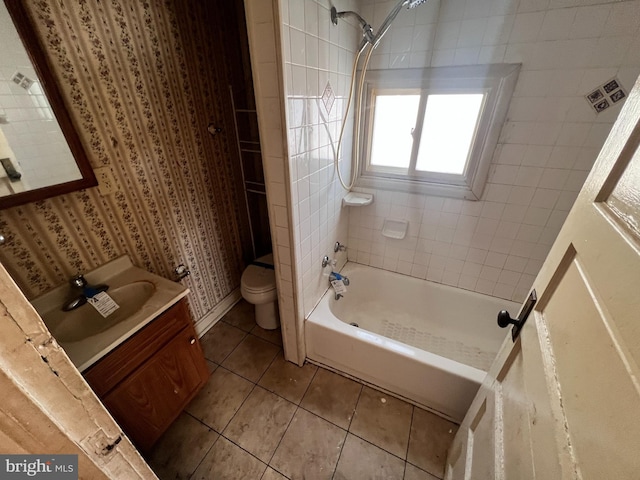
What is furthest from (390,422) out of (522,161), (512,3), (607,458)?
(512,3)

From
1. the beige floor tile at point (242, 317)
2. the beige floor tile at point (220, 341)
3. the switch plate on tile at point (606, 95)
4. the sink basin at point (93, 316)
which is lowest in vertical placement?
the beige floor tile at point (220, 341)

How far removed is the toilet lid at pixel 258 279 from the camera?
168 centimetres

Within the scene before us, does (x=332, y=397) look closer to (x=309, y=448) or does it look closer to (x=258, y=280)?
(x=309, y=448)

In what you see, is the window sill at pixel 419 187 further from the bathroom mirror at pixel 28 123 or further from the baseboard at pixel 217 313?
the bathroom mirror at pixel 28 123

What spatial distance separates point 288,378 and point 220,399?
40 cm

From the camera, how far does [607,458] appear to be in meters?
0.33

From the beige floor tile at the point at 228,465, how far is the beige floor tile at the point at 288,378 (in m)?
0.32

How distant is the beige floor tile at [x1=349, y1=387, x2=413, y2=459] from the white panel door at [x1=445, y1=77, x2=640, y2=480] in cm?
69

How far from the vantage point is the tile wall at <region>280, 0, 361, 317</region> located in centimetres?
92

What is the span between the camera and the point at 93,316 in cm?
110

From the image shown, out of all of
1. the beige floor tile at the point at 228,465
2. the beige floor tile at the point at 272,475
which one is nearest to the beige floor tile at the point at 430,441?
the beige floor tile at the point at 272,475

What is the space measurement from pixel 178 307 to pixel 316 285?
2.41 feet

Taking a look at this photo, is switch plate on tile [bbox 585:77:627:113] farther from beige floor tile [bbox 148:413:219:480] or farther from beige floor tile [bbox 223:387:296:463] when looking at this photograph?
beige floor tile [bbox 148:413:219:480]

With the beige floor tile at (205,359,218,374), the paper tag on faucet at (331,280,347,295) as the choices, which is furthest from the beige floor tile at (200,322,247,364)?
the paper tag on faucet at (331,280,347,295)
